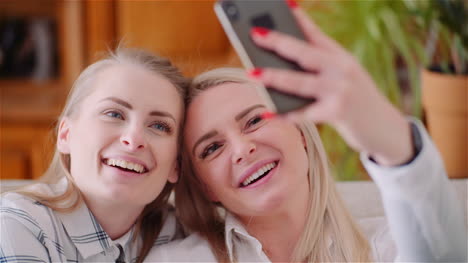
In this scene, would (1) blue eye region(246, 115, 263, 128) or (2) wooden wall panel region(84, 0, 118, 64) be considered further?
(2) wooden wall panel region(84, 0, 118, 64)

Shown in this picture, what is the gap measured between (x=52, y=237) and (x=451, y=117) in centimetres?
133

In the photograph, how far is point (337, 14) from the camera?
7.45ft

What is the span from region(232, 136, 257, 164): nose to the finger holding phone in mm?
352

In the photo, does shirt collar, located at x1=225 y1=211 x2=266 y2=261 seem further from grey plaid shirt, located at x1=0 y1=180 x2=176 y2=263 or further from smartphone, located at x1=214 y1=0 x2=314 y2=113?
smartphone, located at x1=214 y1=0 x2=314 y2=113

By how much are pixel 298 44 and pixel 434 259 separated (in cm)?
35

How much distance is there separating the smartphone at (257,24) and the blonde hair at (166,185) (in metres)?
0.44

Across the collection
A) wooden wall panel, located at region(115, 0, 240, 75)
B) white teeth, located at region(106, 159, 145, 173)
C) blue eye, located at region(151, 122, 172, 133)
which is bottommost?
wooden wall panel, located at region(115, 0, 240, 75)

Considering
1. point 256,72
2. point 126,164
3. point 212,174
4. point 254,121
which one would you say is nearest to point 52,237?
point 126,164

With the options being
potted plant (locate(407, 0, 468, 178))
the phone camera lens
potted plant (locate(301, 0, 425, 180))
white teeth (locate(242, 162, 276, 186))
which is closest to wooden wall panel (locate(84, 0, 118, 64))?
potted plant (locate(301, 0, 425, 180))

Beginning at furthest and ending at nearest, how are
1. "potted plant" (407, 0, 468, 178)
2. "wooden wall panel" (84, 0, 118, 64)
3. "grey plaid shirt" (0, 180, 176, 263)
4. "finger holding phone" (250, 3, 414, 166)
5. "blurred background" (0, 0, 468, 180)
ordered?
"wooden wall panel" (84, 0, 118, 64) < "blurred background" (0, 0, 468, 180) < "potted plant" (407, 0, 468, 178) < "grey plaid shirt" (0, 180, 176, 263) < "finger holding phone" (250, 3, 414, 166)

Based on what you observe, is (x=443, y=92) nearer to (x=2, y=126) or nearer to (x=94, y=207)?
(x=94, y=207)

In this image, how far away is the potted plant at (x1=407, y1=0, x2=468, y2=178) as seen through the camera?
6.18 ft

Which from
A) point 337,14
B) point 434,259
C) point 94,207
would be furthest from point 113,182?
point 337,14

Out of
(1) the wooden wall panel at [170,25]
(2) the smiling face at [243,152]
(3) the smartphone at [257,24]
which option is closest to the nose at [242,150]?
(2) the smiling face at [243,152]
